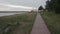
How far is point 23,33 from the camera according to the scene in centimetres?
1095

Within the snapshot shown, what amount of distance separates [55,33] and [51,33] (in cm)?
26

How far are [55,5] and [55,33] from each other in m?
32.1

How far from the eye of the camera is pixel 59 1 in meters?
41.1

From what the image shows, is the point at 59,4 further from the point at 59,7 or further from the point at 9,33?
the point at 9,33

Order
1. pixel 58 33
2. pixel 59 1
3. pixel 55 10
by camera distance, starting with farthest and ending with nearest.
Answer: pixel 55 10 < pixel 59 1 < pixel 58 33

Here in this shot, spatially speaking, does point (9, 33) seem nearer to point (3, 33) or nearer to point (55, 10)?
point (3, 33)

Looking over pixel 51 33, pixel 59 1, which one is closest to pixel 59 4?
pixel 59 1

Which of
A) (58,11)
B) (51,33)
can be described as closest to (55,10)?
(58,11)

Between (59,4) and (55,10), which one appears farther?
(55,10)

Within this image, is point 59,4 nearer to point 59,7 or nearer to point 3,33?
point 59,7

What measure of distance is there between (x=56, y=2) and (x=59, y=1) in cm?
96

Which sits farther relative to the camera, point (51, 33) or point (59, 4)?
point (59, 4)

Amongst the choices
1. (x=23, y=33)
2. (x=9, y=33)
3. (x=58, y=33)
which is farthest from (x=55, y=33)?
(x=9, y=33)

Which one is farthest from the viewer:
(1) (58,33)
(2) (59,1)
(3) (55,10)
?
(3) (55,10)
